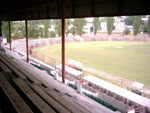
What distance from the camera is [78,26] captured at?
227 ft

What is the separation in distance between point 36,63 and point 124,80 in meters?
9.98

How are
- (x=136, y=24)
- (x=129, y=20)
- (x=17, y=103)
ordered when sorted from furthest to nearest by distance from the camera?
(x=129, y=20)
(x=136, y=24)
(x=17, y=103)

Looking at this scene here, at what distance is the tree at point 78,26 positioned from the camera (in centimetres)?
6838

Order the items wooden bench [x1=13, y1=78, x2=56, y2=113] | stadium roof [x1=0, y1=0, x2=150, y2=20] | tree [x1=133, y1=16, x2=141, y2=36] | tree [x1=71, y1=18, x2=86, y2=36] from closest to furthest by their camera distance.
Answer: wooden bench [x1=13, y1=78, x2=56, y2=113]
stadium roof [x1=0, y1=0, x2=150, y2=20]
tree [x1=133, y1=16, x2=141, y2=36]
tree [x1=71, y1=18, x2=86, y2=36]

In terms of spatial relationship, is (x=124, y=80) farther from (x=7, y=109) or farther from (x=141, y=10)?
(x=7, y=109)

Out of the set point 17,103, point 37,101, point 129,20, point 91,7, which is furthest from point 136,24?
point 17,103

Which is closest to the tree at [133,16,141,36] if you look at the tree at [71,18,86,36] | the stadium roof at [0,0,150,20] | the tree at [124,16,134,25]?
the tree at [71,18,86,36]

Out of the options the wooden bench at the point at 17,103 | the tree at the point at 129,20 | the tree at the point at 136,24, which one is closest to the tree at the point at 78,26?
the tree at the point at 136,24

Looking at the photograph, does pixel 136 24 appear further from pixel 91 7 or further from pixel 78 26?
pixel 91 7

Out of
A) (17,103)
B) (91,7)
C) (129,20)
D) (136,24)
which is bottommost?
(17,103)

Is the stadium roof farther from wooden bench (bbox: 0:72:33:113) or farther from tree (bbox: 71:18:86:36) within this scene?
tree (bbox: 71:18:86:36)

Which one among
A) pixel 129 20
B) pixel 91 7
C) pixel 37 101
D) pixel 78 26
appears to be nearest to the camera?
pixel 37 101

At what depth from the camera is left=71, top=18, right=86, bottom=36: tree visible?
224 feet

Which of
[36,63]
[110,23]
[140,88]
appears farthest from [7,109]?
[110,23]
